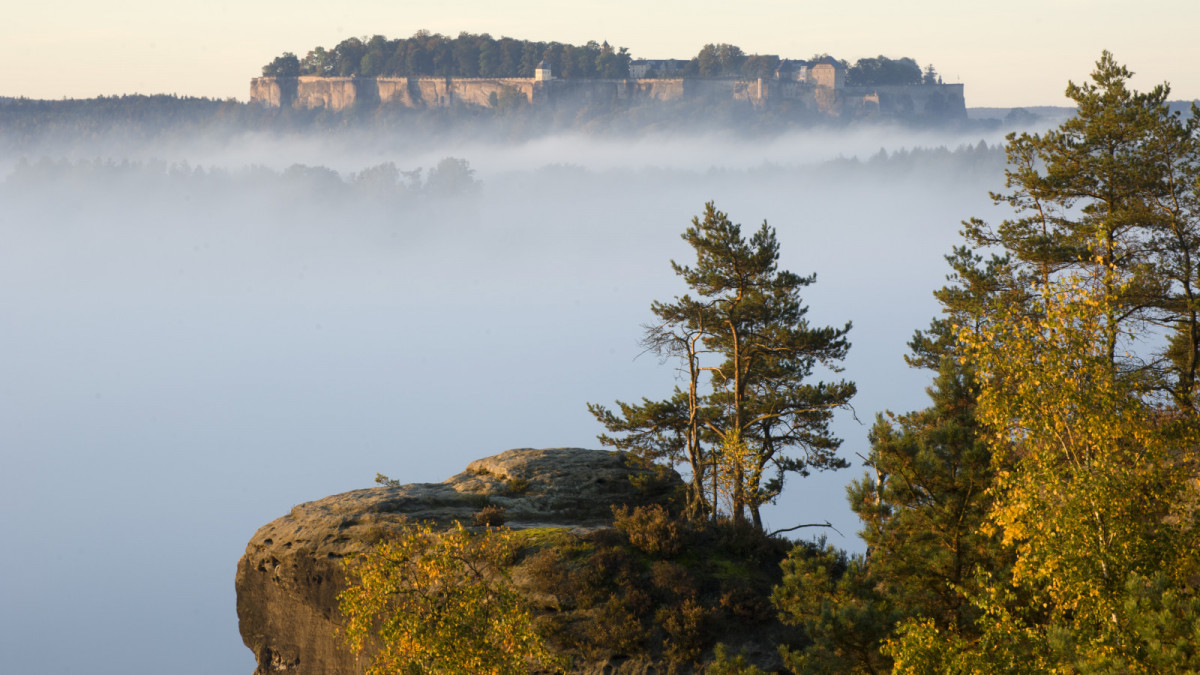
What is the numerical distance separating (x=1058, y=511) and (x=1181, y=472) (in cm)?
299

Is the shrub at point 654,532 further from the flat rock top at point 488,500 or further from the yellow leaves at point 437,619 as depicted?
the yellow leaves at point 437,619

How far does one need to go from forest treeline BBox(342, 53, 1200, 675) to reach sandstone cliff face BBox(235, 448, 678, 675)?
213 centimetres

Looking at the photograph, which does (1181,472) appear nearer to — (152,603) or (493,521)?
(493,521)

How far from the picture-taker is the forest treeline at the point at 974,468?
1639cm

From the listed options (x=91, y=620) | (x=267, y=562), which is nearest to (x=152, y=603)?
(x=91, y=620)

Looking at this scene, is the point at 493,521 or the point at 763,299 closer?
the point at 493,521

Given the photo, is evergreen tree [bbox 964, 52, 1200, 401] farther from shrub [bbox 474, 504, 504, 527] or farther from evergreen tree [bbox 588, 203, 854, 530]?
shrub [bbox 474, 504, 504, 527]

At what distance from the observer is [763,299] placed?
35750 mm

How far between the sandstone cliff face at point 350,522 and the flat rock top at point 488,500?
1.3 inches

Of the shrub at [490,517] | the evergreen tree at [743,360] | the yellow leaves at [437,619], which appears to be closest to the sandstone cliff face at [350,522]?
the shrub at [490,517]

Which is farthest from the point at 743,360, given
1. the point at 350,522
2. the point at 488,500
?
the point at 350,522

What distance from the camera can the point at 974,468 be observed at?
20.7 m

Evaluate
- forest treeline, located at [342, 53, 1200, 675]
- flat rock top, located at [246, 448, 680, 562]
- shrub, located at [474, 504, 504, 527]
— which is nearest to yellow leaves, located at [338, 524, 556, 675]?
forest treeline, located at [342, 53, 1200, 675]

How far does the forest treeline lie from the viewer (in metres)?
16.4
